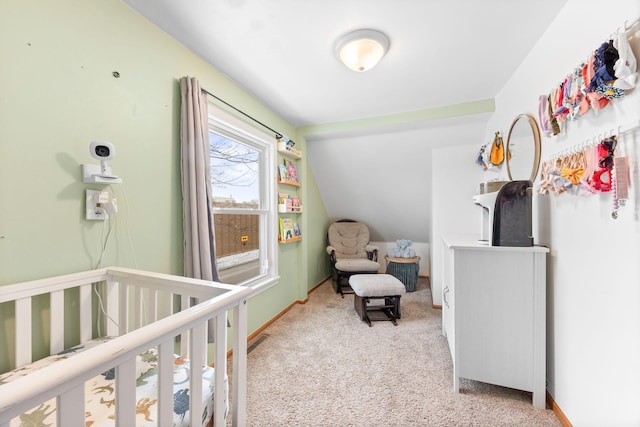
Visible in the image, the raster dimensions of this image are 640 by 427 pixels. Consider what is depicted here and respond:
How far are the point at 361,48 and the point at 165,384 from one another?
5.93 feet

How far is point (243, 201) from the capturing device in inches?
91.3

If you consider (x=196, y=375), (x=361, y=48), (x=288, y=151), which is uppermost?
(x=361, y=48)

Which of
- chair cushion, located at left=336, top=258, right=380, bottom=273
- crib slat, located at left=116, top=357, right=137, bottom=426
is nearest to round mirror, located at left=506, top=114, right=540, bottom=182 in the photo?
chair cushion, located at left=336, top=258, right=380, bottom=273

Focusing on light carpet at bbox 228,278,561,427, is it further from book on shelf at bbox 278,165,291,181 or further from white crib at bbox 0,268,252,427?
book on shelf at bbox 278,165,291,181

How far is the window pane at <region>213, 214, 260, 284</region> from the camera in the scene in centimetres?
211

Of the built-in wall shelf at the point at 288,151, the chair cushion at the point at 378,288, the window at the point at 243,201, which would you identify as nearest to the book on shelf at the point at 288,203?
the window at the point at 243,201

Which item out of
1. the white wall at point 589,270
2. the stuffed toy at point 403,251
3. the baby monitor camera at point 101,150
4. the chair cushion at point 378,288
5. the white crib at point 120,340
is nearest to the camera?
→ the white crib at point 120,340

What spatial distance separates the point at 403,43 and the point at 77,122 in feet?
5.80

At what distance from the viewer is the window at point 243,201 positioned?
6.63ft

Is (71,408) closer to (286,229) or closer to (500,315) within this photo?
(500,315)

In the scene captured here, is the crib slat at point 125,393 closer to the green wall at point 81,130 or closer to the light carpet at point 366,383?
the green wall at point 81,130

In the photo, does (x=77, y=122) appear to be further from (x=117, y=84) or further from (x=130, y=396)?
(x=130, y=396)

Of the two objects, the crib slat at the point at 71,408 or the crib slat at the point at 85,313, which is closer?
the crib slat at the point at 71,408

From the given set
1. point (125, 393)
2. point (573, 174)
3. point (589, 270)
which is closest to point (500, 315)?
point (589, 270)
